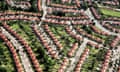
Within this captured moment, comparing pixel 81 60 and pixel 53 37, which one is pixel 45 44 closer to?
pixel 53 37

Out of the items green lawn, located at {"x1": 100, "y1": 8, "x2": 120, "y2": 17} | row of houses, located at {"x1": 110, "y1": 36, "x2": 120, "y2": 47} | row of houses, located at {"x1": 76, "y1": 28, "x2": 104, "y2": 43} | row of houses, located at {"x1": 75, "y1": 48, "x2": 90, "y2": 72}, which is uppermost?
green lawn, located at {"x1": 100, "y1": 8, "x2": 120, "y2": 17}

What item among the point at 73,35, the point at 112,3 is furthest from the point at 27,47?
the point at 112,3

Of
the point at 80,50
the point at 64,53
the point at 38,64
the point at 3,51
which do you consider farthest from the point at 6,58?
the point at 80,50

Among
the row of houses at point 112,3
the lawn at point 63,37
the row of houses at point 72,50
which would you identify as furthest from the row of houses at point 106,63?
the row of houses at point 112,3

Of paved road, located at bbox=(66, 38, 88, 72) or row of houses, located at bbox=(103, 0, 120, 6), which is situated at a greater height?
row of houses, located at bbox=(103, 0, 120, 6)

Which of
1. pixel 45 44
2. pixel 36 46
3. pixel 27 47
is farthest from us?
pixel 45 44

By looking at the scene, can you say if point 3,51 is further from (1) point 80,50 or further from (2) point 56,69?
(1) point 80,50

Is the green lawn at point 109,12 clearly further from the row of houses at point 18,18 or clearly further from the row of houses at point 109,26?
the row of houses at point 18,18

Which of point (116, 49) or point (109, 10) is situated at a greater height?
point (109, 10)

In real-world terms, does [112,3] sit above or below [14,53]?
above

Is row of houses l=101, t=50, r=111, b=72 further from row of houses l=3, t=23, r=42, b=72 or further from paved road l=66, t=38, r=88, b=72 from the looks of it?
row of houses l=3, t=23, r=42, b=72

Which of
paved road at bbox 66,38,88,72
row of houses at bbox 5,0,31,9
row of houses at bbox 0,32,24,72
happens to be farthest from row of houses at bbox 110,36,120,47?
row of houses at bbox 0,32,24,72
